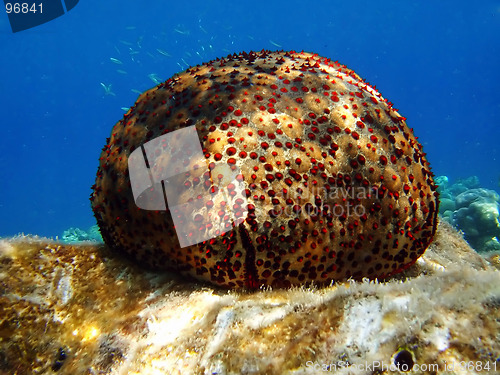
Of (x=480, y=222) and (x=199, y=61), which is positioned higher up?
(x=199, y=61)

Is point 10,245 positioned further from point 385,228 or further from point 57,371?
point 385,228

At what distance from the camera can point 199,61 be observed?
77.1 m

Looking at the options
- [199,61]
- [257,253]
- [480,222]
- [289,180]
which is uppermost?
[199,61]

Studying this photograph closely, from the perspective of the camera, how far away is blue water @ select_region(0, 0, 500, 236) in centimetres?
8231

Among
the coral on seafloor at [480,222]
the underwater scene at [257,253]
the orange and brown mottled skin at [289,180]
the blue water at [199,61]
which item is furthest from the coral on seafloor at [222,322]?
the blue water at [199,61]

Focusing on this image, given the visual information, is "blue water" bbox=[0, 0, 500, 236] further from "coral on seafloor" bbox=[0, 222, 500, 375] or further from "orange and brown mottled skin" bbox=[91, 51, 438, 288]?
"coral on seafloor" bbox=[0, 222, 500, 375]

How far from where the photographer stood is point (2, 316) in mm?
2494

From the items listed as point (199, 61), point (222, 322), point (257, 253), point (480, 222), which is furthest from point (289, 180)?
point (199, 61)

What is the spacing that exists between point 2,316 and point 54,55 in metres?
108

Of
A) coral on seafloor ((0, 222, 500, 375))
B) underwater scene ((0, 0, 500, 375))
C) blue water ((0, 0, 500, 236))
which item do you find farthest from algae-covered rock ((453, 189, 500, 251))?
blue water ((0, 0, 500, 236))

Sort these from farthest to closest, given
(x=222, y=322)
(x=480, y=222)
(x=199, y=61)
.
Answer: (x=199, y=61)
(x=480, y=222)
(x=222, y=322)

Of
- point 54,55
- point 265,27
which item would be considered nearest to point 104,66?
point 54,55

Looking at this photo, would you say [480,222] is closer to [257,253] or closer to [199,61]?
[257,253]

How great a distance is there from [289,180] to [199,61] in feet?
270
